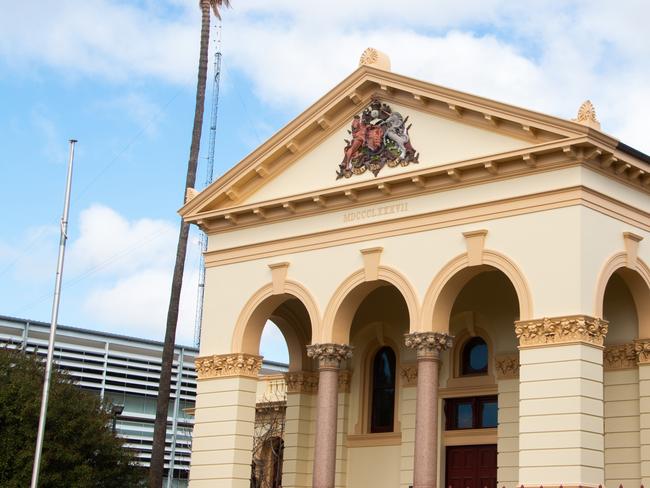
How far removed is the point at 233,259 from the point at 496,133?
8.37 metres

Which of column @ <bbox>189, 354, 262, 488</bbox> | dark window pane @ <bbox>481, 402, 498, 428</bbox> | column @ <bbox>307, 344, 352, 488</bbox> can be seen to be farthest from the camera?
dark window pane @ <bbox>481, 402, 498, 428</bbox>

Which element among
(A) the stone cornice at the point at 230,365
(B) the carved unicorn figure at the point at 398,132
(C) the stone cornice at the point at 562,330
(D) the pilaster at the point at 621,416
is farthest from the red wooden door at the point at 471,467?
(B) the carved unicorn figure at the point at 398,132

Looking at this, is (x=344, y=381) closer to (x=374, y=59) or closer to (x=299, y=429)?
(x=299, y=429)

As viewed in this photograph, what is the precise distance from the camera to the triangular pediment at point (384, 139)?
26.4 meters

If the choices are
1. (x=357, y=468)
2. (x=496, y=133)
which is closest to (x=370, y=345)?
(x=357, y=468)

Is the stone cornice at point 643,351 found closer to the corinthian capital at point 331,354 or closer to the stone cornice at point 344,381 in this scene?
the corinthian capital at point 331,354

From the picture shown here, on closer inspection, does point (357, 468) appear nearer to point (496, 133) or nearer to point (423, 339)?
point (423, 339)

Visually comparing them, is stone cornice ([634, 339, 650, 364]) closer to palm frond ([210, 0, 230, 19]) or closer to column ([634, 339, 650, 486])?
column ([634, 339, 650, 486])

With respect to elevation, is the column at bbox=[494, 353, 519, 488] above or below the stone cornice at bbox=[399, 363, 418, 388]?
below

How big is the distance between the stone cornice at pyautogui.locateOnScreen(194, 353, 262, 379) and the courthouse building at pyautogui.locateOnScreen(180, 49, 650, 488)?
0.04 metres

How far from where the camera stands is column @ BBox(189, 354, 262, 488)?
30234 mm

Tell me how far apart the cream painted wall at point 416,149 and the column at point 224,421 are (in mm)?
4271

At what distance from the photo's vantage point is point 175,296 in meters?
36.2

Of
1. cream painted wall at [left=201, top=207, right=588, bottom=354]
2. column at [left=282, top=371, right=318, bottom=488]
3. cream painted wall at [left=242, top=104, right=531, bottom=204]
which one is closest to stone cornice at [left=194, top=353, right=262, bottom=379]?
cream painted wall at [left=201, top=207, right=588, bottom=354]
